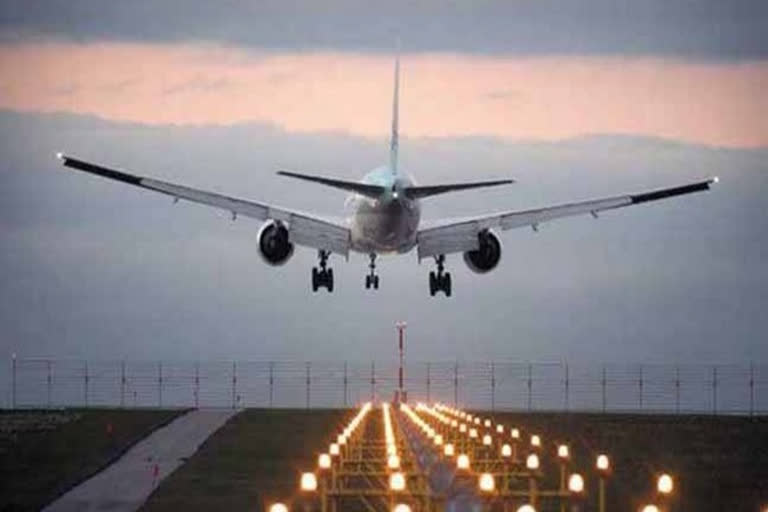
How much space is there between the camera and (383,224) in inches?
4035

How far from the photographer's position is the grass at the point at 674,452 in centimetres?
7738

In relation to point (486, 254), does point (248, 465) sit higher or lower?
lower

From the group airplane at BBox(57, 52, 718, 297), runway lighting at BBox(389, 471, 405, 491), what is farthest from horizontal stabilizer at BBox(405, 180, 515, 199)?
runway lighting at BBox(389, 471, 405, 491)

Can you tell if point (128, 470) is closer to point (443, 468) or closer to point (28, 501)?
point (28, 501)

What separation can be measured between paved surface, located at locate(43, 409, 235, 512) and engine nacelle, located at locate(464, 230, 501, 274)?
16113 millimetres

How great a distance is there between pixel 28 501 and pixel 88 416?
6469 centimetres

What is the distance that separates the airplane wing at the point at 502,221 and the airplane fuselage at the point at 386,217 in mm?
1656

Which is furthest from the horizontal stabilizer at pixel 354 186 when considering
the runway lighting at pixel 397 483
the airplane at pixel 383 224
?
the runway lighting at pixel 397 483

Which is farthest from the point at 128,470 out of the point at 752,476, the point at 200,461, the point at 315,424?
the point at 315,424

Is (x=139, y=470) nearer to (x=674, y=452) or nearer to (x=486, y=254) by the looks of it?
(x=486, y=254)

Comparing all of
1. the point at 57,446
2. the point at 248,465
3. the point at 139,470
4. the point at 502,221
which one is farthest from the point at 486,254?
the point at 139,470

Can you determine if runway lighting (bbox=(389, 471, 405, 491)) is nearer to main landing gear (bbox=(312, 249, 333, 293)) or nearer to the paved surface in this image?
the paved surface

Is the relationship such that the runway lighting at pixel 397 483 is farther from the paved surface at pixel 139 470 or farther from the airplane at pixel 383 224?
the airplane at pixel 383 224

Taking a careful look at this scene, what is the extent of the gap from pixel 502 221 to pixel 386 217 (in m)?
A: 12.1
